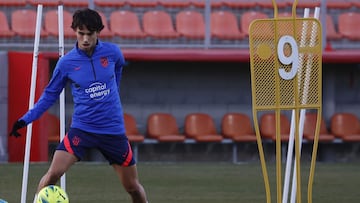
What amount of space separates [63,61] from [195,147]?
10.4 meters

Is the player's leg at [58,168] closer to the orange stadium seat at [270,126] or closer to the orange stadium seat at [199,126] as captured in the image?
the orange stadium seat at [199,126]

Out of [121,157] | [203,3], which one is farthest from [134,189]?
[203,3]

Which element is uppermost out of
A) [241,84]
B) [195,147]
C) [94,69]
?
[94,69]

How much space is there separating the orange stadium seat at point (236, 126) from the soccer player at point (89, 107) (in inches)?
391

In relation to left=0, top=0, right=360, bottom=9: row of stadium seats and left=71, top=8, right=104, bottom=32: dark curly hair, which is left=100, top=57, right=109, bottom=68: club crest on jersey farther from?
left=0, top=0, right=360, bottom=9: row of stadium seats

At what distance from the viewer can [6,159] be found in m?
16.6

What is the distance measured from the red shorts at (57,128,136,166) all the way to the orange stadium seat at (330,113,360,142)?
10433mm

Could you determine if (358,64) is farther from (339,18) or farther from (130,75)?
(130,75)

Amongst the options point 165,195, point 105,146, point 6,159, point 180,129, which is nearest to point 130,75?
point 180,129

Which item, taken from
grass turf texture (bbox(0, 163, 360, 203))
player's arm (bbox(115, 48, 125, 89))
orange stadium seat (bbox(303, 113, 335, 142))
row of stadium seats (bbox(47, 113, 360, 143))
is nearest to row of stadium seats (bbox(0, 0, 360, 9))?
row of stadium seats (bbox(47, 113, 360, 143))

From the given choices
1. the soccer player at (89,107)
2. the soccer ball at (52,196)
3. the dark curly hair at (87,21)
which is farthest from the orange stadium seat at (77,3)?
the soccer ball at (52,196)

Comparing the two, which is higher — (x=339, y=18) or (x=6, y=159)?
(x=339, y=18)

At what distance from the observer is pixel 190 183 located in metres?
13.9

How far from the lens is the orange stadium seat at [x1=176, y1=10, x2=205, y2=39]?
1819 centimetres
